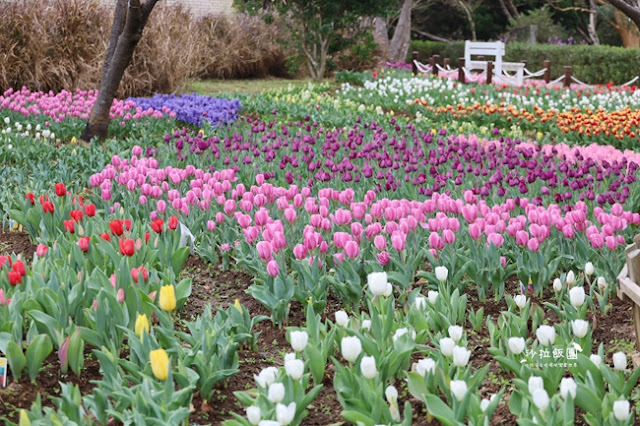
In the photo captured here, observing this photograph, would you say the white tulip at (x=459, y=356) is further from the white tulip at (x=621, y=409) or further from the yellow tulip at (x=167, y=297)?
the yellow tulip at (x=167, y=297)

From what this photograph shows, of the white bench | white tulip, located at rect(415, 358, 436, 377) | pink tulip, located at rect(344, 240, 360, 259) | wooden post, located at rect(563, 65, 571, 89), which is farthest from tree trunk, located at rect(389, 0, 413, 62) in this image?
white tulip, located at rect(415, 358, 436, 377)

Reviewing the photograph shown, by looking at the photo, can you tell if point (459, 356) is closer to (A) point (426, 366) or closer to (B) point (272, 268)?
(A) point (426, 366)

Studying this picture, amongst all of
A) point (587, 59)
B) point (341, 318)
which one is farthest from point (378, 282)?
point (587, 59)

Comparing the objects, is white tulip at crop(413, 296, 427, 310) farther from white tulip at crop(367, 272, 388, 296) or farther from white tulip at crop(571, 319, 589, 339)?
white tulip at crop(571, 319, 589, 339)

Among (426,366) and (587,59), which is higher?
(587,59)

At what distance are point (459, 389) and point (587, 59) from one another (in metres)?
22.4

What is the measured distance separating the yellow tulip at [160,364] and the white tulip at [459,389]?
913 mm

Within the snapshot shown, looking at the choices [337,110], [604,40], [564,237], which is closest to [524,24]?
[604,40]

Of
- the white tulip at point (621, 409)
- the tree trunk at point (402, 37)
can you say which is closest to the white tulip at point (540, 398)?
the white tulip at point (621, 409)

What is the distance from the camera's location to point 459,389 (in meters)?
2.45

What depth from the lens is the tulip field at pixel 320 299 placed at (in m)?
2.63

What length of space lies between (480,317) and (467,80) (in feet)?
45.1

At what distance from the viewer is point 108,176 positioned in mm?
5754

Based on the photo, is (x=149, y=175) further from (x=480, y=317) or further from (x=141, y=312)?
(x=480, y=317)
